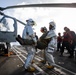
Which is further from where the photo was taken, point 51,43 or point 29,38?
point 51,43

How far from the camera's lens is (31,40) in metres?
10.7

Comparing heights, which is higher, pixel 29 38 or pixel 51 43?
pixel 29 38

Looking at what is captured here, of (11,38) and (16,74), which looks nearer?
(16,74)

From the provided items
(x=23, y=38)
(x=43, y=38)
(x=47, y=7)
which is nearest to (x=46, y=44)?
(x=43, y=38)

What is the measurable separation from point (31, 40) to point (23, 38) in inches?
13.8

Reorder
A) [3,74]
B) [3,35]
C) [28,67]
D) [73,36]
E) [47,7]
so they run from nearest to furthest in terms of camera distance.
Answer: [47,7] → [3,74] → [28,67] → [73,36] → [3,35]

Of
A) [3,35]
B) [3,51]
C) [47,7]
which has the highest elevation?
[47,7]

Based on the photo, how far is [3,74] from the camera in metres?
9.48

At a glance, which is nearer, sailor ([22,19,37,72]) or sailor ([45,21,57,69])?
sailor ([22,19,37,72])

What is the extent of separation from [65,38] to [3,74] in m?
9.30

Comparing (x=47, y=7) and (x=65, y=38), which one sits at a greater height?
(x=47, y=7)

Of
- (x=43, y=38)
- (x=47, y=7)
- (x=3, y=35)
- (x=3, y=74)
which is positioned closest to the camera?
(x=47, y=7)

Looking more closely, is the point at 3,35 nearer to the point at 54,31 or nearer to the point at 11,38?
the point at 11,38

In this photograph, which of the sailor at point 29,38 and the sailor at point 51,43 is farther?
the sailor at point 51,43
